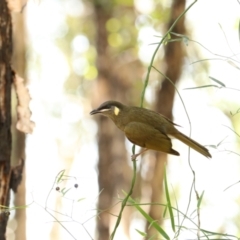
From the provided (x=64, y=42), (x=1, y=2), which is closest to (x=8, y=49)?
(x=1, y=2)

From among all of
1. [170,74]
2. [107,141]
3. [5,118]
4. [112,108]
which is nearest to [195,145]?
[112,108]

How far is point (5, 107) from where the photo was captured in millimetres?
2523

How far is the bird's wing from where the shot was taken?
223 cm

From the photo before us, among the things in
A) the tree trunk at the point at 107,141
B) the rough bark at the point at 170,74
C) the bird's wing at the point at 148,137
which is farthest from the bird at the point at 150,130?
the tree trunk at the point at 107,141

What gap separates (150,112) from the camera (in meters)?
2.24

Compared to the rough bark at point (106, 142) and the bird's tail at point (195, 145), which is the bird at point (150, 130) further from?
the rough bark at point (106, 142)

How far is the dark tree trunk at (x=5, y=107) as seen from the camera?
8.18ft

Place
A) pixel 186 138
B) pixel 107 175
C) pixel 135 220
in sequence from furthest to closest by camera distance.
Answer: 1. pixel 135 220
2. pixel 107 175
3. pixel 186 138

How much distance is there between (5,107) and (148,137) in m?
0.66

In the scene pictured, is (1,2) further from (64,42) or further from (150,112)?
(64,42)

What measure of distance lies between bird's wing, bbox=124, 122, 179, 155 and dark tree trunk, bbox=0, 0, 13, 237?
21.3 inches

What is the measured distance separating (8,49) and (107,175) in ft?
14.8

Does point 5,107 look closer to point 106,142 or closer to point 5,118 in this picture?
point 5,118

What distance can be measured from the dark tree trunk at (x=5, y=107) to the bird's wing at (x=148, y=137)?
540 millimetres
